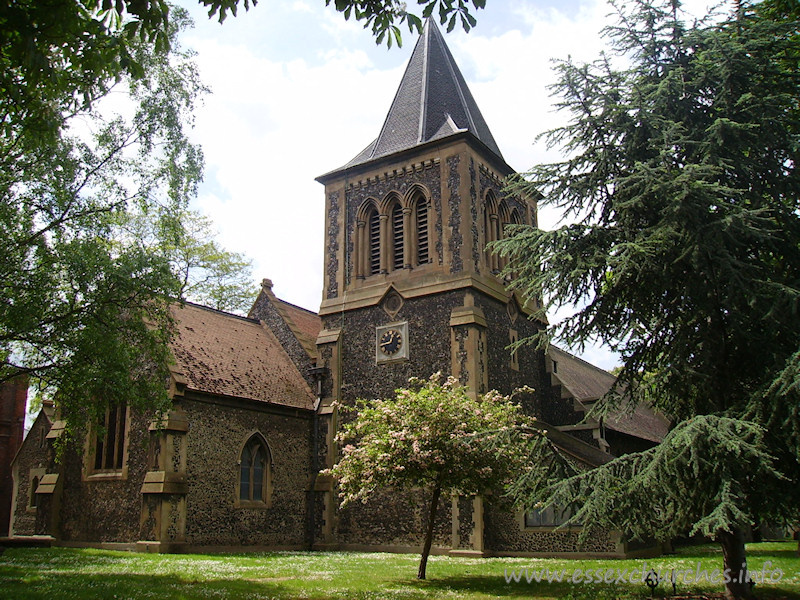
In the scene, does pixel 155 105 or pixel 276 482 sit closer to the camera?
pixel 155 105

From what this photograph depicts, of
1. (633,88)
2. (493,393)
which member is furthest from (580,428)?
(633,88)

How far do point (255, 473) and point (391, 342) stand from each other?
601 centimetres

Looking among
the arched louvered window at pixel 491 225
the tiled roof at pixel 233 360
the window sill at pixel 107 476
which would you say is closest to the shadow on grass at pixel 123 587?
the window sill at pixel 107 476

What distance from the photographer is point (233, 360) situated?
2281 centimetres

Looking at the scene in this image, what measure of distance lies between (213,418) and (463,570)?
28.9ft

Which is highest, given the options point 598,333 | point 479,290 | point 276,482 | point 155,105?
point 155,105

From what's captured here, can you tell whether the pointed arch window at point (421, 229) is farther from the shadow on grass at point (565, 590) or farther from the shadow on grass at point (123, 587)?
the shadow on grass at point (123, 587)

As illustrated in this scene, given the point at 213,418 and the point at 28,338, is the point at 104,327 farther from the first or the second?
the point at 213,418

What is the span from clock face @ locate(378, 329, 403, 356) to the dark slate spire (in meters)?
6.82

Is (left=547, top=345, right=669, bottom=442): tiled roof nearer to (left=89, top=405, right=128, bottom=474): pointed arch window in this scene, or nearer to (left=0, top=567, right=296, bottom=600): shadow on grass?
(left=89, top=405, right=128, bottom=474): pointed arch window

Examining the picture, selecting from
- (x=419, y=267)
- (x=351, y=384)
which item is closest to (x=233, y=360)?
(x=351, y=384)

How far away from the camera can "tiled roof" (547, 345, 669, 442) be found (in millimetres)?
25172

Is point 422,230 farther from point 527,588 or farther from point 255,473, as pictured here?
point 527,588

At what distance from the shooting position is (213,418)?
20219 mm
